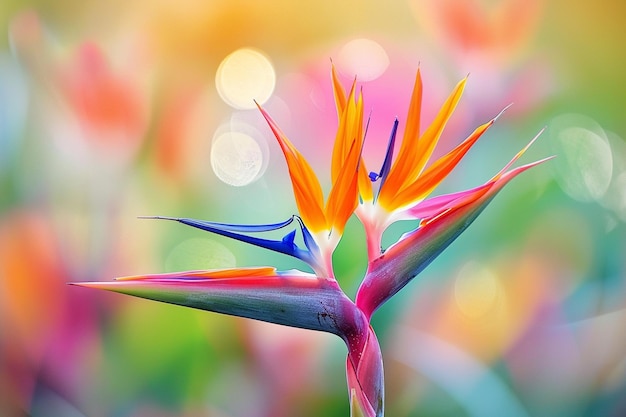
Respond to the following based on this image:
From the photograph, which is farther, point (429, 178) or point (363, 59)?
point (363, 59)

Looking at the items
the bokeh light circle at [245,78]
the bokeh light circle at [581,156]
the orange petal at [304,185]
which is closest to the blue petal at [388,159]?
the orange petal at [304,185]

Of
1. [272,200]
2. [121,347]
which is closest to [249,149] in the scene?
[272,200]

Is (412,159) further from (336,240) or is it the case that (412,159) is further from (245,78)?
(245,78)

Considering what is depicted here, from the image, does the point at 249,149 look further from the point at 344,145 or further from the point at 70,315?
the point at 70,315

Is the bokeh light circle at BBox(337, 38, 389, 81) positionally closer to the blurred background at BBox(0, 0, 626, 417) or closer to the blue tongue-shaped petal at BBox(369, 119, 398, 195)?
the blurred background at BBox(0, 0, 626, 417)

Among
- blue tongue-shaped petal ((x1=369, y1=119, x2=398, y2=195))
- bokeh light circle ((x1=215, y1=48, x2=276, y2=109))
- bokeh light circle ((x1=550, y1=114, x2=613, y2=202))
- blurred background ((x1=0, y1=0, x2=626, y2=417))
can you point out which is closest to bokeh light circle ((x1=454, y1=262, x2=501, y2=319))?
blurred background ((x1=0, y1=0, x2=626, y2=417))

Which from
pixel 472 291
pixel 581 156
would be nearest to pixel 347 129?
pixel 472 291

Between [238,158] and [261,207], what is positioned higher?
[238,158]
